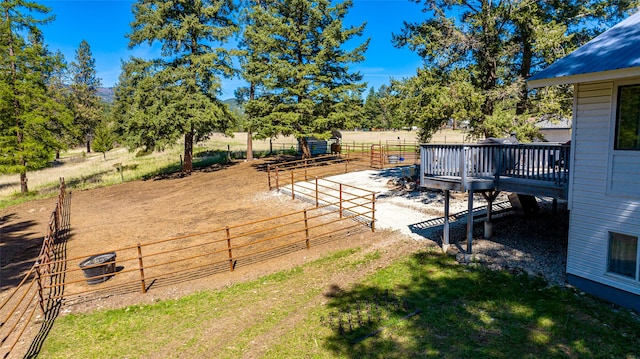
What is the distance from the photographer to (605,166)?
7078mm

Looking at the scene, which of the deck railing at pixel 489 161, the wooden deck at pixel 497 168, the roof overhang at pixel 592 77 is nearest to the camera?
the roof overhang at pixel 592 77

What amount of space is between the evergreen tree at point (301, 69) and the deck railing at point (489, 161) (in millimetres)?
16118

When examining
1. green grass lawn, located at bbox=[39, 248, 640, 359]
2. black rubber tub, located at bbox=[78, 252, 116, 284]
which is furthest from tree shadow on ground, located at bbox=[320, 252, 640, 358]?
black rubber tub, located at bbox=[78, 252, 116, 284]

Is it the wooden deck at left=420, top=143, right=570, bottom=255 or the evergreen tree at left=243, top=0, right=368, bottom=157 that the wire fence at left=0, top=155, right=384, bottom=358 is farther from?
the evergreen tree at left=243, top=0, right=368, bottom=157

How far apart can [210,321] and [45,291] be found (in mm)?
5214

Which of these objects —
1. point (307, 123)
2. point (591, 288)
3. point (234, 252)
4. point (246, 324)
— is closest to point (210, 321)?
point (246, 324)

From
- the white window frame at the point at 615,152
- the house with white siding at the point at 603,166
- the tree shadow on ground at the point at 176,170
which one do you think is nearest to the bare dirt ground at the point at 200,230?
the house with white siding at the point at 603,166

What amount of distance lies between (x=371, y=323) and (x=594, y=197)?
18.4 ft

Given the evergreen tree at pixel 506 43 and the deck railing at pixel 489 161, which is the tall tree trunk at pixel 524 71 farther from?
the deck railing at pixel 489 161

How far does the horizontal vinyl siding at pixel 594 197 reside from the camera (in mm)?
6953

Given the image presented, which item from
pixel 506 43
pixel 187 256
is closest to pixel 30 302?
pixel 187 256

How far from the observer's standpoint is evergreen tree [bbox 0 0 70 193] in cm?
2172

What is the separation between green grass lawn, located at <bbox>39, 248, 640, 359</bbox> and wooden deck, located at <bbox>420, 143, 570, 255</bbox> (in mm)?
2214

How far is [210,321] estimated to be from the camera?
712 centimetres
